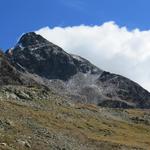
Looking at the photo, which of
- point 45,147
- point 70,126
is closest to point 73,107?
point 70,126

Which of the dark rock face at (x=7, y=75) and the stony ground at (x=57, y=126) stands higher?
the dark rock face at (x=7, y=75)

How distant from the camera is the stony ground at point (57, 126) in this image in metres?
62.2

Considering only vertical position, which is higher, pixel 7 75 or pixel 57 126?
pixel 7 75

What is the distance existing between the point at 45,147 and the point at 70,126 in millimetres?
31532

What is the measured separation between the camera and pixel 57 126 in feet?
280

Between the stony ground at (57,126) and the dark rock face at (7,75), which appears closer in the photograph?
the stony ground at (57,126)

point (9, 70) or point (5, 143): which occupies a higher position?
point (9, 70)

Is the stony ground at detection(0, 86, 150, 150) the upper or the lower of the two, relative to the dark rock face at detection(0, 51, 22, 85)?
lower

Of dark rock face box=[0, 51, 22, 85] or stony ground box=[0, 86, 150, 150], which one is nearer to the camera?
stony ground box=[0, 86, 150, 150]

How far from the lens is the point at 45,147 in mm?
60094

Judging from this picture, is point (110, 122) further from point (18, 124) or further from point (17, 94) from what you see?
point (18, 124)

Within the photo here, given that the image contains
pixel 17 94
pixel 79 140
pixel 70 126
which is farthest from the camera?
pixel 17 94

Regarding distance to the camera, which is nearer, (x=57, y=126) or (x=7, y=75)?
(x=57, y=126)

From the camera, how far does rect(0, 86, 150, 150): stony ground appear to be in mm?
62188
